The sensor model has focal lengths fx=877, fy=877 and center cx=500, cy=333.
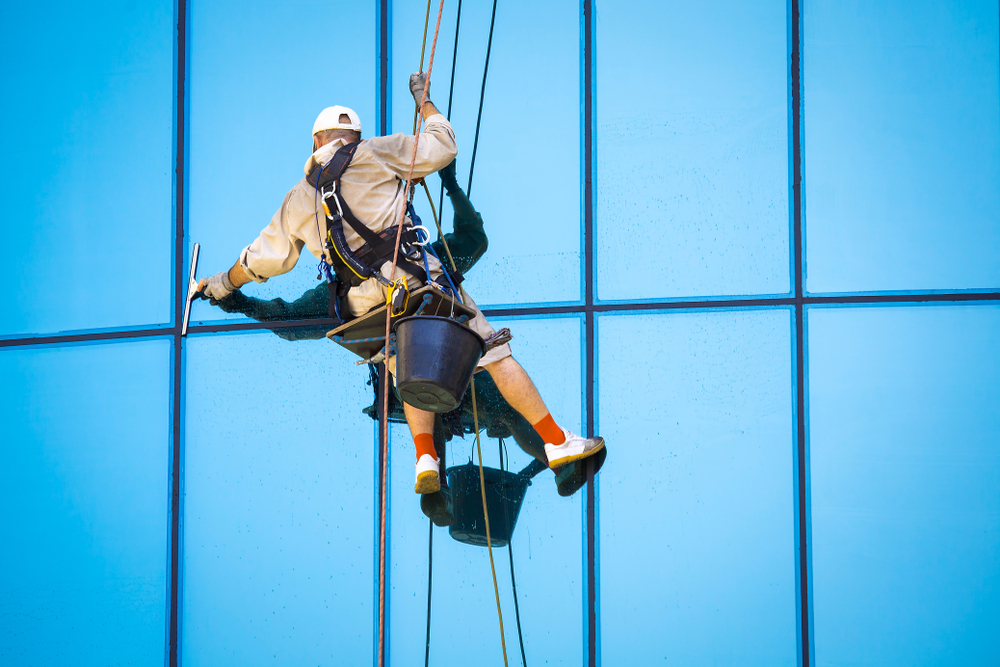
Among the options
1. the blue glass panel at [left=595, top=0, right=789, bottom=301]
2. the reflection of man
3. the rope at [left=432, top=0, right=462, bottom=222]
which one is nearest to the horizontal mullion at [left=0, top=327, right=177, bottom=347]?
the reflection of man

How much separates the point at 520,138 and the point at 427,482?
1.82 m

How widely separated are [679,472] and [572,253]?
119cm

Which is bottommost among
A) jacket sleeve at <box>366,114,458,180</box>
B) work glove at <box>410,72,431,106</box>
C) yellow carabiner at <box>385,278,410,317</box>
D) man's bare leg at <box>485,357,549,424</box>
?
man's bare leg at <box>485,357,549,424</box>

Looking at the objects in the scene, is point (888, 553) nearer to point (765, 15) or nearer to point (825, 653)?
point (825, 653)

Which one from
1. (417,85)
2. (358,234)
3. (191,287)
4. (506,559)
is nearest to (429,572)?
(506,559)

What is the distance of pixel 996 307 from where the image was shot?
13.3 feet

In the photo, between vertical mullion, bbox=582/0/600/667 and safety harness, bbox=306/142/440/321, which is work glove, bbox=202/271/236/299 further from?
vertical mullion, bbox=582/0/600/667

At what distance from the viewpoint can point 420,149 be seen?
3695mm

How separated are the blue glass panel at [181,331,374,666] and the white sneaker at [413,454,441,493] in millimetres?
641

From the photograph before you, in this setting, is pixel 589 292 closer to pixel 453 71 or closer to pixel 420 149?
pixel 420 149

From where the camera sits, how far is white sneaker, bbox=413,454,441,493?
12.6 feet

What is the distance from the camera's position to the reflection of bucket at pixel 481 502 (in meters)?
4.27

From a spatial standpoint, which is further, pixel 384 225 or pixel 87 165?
pixel 87 165

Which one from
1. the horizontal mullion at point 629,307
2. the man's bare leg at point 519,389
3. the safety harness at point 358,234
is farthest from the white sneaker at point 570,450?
the safety harness at point 358,234
